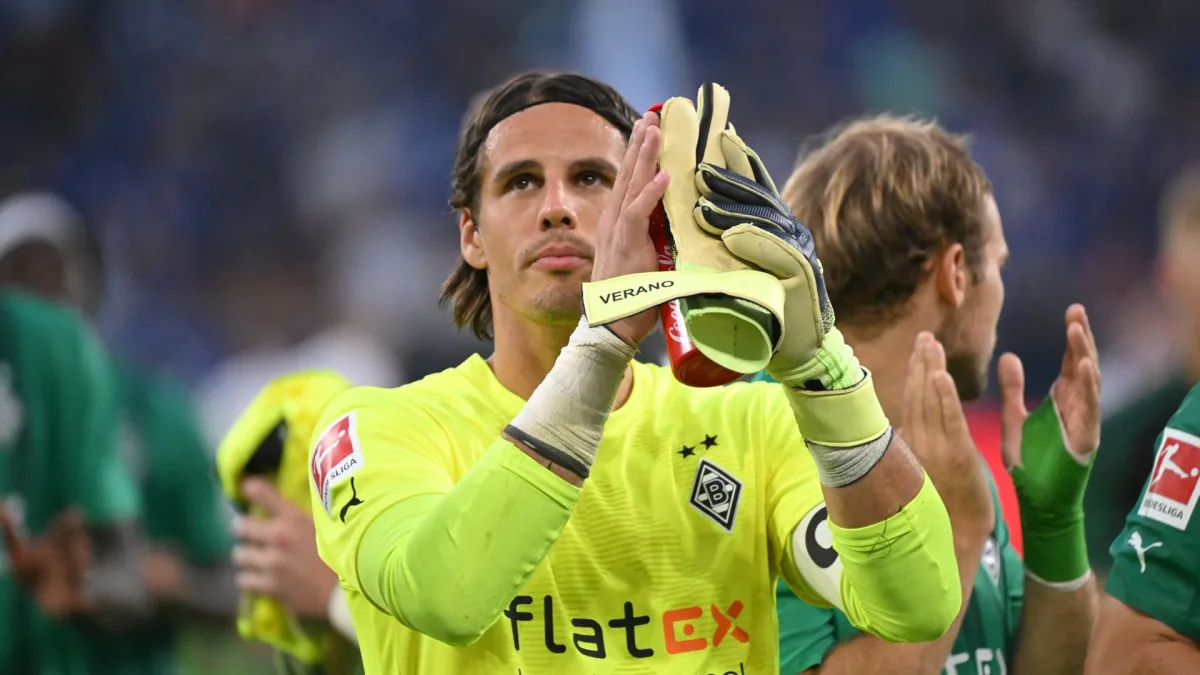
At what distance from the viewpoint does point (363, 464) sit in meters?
1.73

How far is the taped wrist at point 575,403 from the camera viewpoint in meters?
1.54

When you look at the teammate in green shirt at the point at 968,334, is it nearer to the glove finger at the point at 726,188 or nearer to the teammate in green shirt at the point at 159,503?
the glove finger at the point at 726,188

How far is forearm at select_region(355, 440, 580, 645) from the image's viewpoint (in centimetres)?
150

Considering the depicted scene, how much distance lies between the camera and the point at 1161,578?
2.00 m

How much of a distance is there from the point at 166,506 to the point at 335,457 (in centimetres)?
296

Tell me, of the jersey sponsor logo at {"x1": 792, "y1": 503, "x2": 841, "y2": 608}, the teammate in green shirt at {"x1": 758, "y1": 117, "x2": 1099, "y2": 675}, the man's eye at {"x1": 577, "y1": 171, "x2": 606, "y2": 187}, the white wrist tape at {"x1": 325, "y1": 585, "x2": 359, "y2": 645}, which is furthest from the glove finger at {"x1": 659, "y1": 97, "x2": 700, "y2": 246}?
the white wrist tape at {"x1": 325, "y1": 585, "x2": 359, "y2": 645}

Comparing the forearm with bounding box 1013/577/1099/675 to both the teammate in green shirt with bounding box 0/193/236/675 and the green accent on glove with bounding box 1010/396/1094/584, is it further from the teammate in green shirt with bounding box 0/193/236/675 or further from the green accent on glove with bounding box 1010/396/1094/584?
the teammate in green shirt with bounding box 0/193/236/675

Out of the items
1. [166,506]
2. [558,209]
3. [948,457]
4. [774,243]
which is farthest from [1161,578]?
[166,506]

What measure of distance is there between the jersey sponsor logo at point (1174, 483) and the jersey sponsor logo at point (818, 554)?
0.58 m

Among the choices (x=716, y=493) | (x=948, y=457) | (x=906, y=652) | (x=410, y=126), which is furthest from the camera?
(x=410, y=126)

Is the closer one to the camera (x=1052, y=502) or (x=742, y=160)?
(x=742, y=160)

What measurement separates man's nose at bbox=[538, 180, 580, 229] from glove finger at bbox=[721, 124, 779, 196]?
A: 0.39 m

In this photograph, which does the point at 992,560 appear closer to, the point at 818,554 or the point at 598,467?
the point at 818,554

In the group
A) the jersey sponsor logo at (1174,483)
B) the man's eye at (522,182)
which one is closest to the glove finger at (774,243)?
the man's eye at (522,182)
